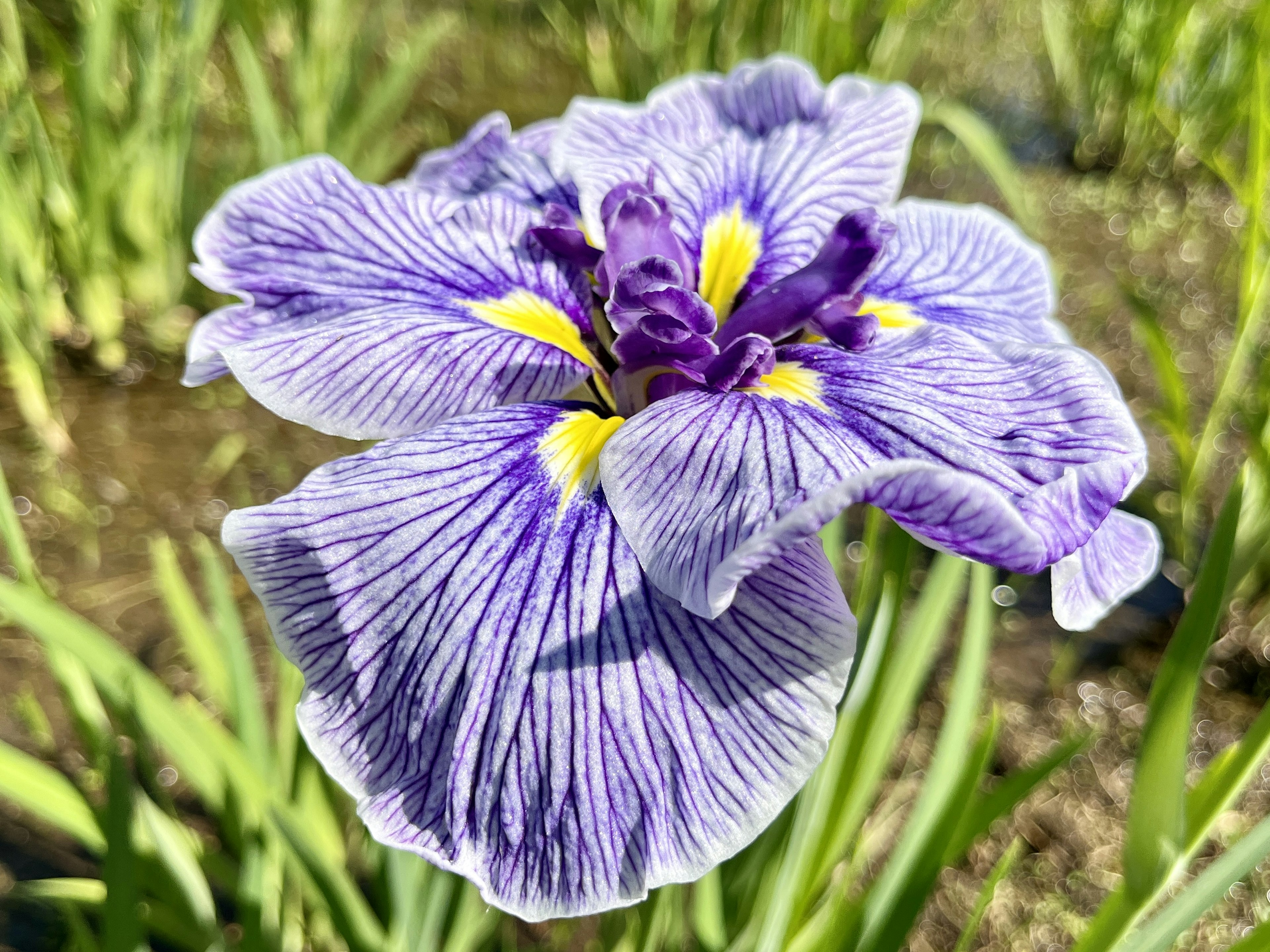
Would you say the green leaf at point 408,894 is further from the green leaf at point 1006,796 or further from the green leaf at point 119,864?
the green leaf at point 1006,796

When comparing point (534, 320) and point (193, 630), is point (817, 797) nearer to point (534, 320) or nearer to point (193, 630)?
point (534, 320)

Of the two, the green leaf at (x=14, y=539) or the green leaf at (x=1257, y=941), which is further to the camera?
the green leaf at (x=14, y=539)

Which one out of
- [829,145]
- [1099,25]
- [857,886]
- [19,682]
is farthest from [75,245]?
[1099,25]

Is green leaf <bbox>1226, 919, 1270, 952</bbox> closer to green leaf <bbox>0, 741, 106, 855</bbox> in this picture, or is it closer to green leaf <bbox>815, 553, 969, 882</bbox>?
green leaf <bbox>815, 553, 969, 882</bbox>

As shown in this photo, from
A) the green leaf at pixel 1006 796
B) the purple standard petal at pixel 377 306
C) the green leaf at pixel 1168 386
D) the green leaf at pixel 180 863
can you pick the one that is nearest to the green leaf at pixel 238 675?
the green leaf at pixel 180 863

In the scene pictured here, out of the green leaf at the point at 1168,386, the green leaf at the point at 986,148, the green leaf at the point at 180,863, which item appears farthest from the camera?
the green leaf at the point at 986,148

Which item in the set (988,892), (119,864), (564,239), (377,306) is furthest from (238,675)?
(988,892)
